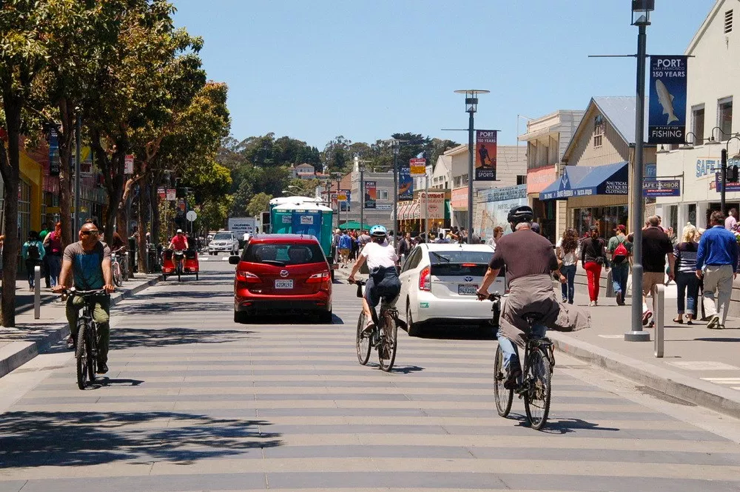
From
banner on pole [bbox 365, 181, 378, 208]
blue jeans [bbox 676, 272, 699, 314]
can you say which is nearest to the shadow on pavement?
blue jeans [bbox 676, 272, 699, 314]

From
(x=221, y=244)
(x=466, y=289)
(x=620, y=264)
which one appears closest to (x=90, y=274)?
(x=466, y=289)

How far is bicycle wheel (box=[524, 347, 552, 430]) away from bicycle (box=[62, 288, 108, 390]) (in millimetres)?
4911

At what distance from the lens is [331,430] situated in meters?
9.69

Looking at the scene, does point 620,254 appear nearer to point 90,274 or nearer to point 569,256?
point 569,256

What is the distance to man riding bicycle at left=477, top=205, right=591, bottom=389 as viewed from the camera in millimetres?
9852

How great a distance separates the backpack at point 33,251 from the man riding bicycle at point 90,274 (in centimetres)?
1984

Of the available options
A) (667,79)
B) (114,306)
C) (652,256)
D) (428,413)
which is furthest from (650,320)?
(114,306)

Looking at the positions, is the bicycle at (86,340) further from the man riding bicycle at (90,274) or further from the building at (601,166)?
the building at (601,166)

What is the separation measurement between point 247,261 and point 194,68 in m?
14.1

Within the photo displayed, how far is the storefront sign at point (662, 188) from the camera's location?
35.2 m

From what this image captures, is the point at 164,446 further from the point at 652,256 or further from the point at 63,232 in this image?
the point at 63,232

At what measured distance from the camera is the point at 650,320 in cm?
1992

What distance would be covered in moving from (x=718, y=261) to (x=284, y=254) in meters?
7.76

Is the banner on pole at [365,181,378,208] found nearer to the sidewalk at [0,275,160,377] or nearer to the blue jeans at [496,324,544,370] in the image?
the sidewalk at [0,275,160,377]
